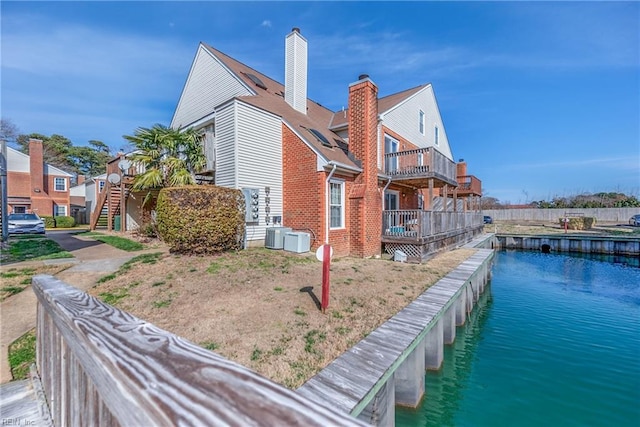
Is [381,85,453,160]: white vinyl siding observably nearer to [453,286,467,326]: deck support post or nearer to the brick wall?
the brick wall

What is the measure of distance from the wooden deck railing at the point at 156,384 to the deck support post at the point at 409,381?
14.2 ft

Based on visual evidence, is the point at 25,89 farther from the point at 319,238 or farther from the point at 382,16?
the point at 382,16

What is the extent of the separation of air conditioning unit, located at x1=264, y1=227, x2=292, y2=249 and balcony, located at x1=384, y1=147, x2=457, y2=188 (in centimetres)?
638

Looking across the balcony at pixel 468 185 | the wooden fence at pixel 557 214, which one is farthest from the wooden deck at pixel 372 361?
the wooden fence at pixel 557 214

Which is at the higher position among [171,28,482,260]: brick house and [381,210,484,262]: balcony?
[171,28,482,260]: brick house

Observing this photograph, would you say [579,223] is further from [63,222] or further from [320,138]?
[63,222]

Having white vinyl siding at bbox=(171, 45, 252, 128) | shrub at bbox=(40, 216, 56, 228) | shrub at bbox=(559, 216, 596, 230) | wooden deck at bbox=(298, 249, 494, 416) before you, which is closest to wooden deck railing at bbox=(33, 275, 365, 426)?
wooden deck at bbox=(298, 249, 494, 416)

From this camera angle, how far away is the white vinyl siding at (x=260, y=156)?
10189 mm

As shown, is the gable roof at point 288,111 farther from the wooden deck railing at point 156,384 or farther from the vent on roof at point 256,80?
the wooden deck railing at point 156,384

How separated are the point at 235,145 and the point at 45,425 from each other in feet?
30.2

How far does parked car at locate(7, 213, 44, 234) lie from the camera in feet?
52.1

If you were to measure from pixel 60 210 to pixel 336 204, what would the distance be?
33.0 m

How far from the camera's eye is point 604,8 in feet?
27.4

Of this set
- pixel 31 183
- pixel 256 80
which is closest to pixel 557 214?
pixel 256 80
